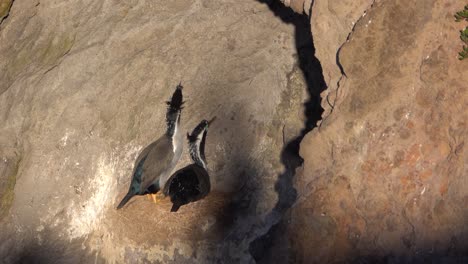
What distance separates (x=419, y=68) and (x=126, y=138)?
4.08 meters

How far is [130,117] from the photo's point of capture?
7270 millimetres

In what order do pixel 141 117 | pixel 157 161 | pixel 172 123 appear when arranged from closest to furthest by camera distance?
pixel 157 161 → pixel 172 123 → pixel 141 117

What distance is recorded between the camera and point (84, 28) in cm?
725

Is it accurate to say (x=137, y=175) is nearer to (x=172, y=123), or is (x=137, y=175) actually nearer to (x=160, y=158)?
(x=160, y=158)

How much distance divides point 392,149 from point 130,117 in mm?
3919

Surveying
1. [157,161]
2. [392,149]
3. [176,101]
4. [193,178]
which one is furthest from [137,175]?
[392,149]

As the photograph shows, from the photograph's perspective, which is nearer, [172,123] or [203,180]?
[203,180]

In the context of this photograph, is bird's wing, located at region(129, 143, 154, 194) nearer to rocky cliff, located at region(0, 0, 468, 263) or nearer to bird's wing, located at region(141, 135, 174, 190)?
bird's wing, located at region(141, 135, 174, 190)

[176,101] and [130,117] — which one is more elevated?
[176,101]

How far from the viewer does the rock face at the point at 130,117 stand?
6.75 meters

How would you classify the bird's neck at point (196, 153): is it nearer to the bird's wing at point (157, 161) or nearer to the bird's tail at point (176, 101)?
the bird's wing at point (157, 161)

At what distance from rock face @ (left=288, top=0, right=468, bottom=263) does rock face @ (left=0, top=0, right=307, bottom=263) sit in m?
2.36

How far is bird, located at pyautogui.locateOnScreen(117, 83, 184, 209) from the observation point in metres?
6.71

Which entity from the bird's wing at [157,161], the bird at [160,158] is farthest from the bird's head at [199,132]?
the bird's wing at [157,161]
